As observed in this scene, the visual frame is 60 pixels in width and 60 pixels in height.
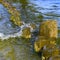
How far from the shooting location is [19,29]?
8.83 m

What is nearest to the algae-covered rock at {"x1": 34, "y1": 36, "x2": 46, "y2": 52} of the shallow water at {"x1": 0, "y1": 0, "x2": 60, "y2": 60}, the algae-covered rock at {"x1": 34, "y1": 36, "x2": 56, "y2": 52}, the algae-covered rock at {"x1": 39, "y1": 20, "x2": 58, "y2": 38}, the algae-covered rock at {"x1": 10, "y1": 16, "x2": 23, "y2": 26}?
the algae-covered rock at {"x1": 34, "y1": 36, "x2": 56, "y2": 52}

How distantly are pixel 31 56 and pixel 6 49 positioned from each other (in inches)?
31.1

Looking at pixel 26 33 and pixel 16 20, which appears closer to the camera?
pixel 26 33

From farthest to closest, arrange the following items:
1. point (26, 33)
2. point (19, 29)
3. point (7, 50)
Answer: point (19, 29)
point (26, 33)
point (7, 50)

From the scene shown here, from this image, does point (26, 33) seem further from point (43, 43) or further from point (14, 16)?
point (14, 16)

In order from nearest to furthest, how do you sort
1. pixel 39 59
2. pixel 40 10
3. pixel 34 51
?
1. pixel 39 59
2. pixel 34 51
3. pixel 40 10

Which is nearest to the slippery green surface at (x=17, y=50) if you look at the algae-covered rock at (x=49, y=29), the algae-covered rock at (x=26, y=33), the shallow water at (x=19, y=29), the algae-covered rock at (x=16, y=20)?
the shallow water at (x=19, y=29)

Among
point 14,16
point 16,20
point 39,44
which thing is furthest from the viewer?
point 14,16

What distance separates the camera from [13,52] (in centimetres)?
712

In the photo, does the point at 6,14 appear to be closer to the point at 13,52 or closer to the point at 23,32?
the point at 23,32

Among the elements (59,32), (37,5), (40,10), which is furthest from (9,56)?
(37,5)

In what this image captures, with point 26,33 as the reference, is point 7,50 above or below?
below

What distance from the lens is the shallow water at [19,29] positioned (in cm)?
698

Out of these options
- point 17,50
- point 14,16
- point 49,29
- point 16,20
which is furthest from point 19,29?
point 49,29
